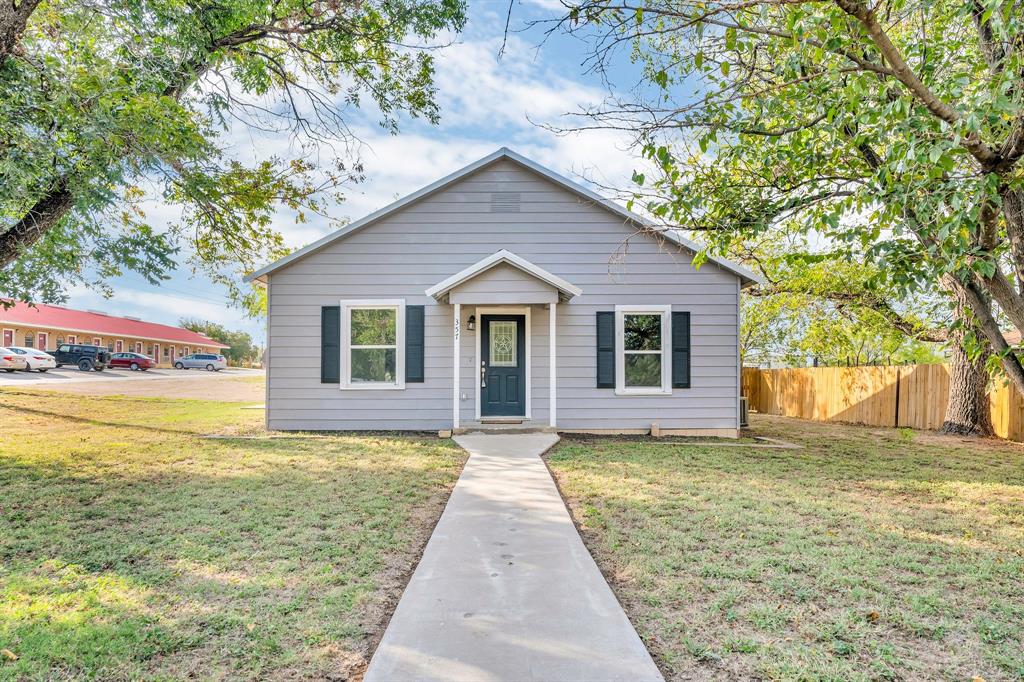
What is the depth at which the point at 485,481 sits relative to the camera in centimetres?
629

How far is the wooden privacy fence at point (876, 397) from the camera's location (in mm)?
11445

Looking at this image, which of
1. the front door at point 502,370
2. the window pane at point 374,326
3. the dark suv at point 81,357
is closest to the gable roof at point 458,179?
the window pane at point 374,326

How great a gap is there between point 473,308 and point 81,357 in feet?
108

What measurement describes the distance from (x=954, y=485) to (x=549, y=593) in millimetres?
6191

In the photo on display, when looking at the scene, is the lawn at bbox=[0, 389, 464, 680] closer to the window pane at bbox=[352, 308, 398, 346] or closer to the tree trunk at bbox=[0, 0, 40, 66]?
the window pane at bbox=[352, 308, 398, 346]

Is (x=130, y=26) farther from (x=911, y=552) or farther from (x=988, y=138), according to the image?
(x=911, y=552)

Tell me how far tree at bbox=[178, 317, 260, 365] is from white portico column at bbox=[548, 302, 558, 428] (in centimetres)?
5514

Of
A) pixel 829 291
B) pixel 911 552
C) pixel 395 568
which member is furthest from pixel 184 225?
pixel 829 291

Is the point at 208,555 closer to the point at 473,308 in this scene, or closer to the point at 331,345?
the point at 331,345

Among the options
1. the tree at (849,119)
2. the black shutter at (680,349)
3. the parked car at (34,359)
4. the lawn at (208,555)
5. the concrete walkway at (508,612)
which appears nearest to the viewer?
the concrete walkway at (508,612)

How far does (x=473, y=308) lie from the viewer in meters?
10.2

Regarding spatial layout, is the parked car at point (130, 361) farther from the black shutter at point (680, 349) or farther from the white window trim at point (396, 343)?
the black shutter at point (680, 349)

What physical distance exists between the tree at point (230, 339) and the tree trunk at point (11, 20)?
56.8m

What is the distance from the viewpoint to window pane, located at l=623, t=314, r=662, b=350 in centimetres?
A: 1031
